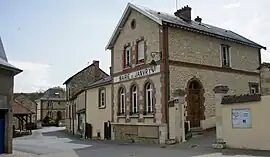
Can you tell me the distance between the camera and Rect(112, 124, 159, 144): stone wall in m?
20.5

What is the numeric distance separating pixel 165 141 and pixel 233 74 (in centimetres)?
785

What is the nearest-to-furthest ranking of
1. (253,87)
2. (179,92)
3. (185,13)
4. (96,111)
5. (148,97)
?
(179,92), (148,97), (185,13), (253,87), (96,111)

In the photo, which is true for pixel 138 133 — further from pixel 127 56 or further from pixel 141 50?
pixel 127 56

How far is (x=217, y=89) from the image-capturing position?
1541 centimetres

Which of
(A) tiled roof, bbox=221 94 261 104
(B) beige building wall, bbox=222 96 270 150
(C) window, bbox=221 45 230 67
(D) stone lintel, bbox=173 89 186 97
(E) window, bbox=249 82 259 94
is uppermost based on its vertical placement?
(C) window, bbox=221 45 230 67

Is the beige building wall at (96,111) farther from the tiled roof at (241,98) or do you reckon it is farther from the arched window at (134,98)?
the tiled roof at (241,98)

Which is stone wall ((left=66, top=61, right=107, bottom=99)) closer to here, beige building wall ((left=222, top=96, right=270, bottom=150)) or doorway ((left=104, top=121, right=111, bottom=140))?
doorway ((left=104, top=121, right=111, bottom=140))

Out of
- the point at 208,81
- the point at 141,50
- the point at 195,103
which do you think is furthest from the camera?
the point at 141,50

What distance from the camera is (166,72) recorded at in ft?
65.7

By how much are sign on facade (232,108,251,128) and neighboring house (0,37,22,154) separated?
10.9 metres

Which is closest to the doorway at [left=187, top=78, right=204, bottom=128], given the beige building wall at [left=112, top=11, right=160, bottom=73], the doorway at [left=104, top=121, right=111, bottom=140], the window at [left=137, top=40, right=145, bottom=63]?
the beige building wall at [left=112, top=11, right=160, bottom=73]

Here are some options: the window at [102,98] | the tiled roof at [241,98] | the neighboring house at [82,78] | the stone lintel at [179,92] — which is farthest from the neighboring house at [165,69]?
the neighboring house at [82,78]

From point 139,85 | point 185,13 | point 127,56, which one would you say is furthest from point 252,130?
point 127,56

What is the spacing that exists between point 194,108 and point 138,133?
403 centimetres
